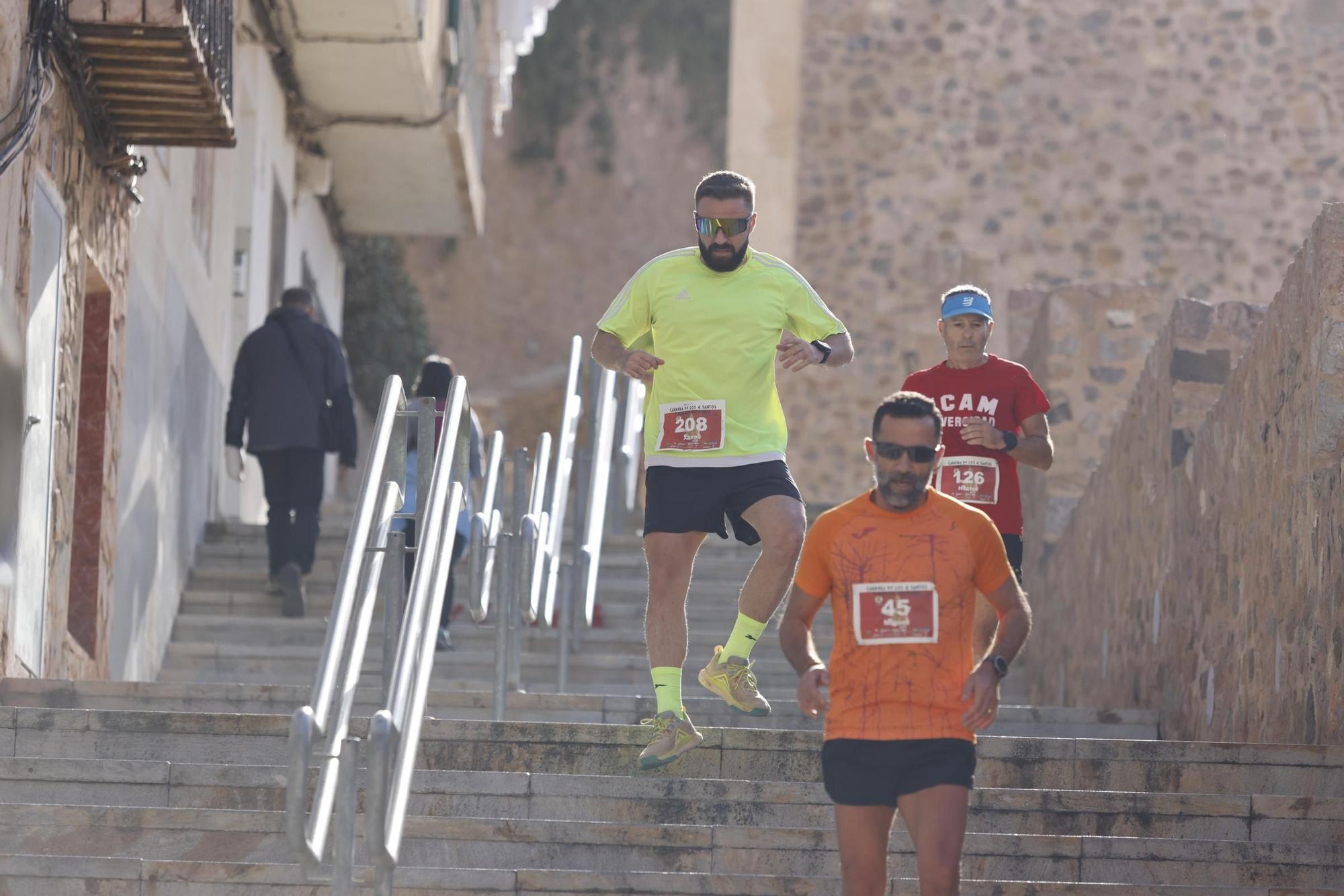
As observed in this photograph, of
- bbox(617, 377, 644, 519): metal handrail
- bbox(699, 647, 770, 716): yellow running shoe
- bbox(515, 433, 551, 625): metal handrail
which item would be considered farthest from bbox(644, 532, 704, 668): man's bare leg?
bbox(617, 377, 644, 519): metal handrail

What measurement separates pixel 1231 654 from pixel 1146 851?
1.80 m

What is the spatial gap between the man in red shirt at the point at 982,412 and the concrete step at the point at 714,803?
1.24 metres

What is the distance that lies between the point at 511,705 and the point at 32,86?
8.20ft

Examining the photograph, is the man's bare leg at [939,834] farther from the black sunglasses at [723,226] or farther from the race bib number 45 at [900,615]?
the black sunglasses at [723,226]

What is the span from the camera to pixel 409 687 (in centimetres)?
504

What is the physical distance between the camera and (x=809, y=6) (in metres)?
19.7

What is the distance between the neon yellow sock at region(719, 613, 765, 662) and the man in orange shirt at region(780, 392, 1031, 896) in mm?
1288

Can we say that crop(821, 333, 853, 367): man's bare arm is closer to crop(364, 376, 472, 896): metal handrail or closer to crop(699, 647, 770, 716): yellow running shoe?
crop(699, 647, 770, 716): yellow running shoe

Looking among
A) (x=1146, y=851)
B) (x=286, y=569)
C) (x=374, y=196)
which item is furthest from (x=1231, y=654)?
(x=374, y=196)

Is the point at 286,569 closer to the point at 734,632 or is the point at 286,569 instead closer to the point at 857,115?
the point at 734,632

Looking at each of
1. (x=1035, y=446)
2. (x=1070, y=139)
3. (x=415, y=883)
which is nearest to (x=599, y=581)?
(x=1035, y=446)

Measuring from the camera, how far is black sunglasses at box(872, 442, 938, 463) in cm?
461

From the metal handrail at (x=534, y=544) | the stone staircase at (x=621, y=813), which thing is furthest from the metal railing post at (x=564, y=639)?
the stone staircase at (x=621, y=813)

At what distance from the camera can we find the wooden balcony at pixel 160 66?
7.79m
